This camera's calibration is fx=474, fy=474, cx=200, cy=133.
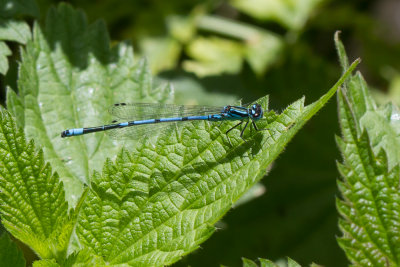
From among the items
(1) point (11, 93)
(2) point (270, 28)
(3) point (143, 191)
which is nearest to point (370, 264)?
(3) point (143, 191)

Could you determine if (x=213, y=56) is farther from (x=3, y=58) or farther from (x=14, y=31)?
(x=3, y=58)

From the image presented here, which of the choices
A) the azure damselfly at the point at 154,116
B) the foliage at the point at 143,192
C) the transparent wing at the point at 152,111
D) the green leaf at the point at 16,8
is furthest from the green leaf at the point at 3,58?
the foliage at the point at 143,192

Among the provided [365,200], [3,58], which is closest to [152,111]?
[3,58]

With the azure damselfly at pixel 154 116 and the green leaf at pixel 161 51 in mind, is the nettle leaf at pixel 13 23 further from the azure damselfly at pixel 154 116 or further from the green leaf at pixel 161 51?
the green leaf at pixel 161 51

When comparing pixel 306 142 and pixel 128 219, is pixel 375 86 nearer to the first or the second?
pixel 306 142

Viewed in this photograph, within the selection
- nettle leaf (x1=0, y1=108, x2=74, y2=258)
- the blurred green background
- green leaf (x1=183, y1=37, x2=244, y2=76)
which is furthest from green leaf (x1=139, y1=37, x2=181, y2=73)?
nettle leaf (x1=0, y1=108, x2=74, y2=258)
